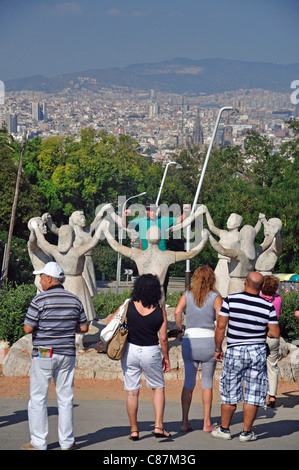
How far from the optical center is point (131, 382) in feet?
23.2

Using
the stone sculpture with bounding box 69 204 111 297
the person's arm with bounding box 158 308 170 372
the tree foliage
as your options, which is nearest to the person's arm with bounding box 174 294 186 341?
the person's arm with bounding box 158 308 170 372

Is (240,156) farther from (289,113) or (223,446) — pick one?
(289,113)

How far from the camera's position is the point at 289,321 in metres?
15.8

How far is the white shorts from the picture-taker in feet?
23.1

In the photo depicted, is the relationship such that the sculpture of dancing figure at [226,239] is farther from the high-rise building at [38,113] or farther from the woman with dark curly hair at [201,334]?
the high-rise building at [38,113]

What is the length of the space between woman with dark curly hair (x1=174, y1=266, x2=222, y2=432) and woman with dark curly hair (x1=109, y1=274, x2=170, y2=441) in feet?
1.58

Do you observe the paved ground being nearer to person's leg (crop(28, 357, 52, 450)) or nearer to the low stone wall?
person's leg (crop(28, 357, 52, 450))

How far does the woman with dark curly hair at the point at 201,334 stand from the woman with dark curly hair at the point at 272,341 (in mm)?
1339

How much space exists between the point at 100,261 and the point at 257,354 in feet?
146

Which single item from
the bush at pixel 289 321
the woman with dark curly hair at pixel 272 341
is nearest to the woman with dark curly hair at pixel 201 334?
the woman with dark curly hair at pixel 272 341

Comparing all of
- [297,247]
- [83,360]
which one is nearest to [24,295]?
[83,360]

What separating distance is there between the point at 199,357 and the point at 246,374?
0.59 metres

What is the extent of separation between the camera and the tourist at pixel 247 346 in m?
7.01

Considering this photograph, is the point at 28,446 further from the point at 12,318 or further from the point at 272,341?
the point at 12,318
